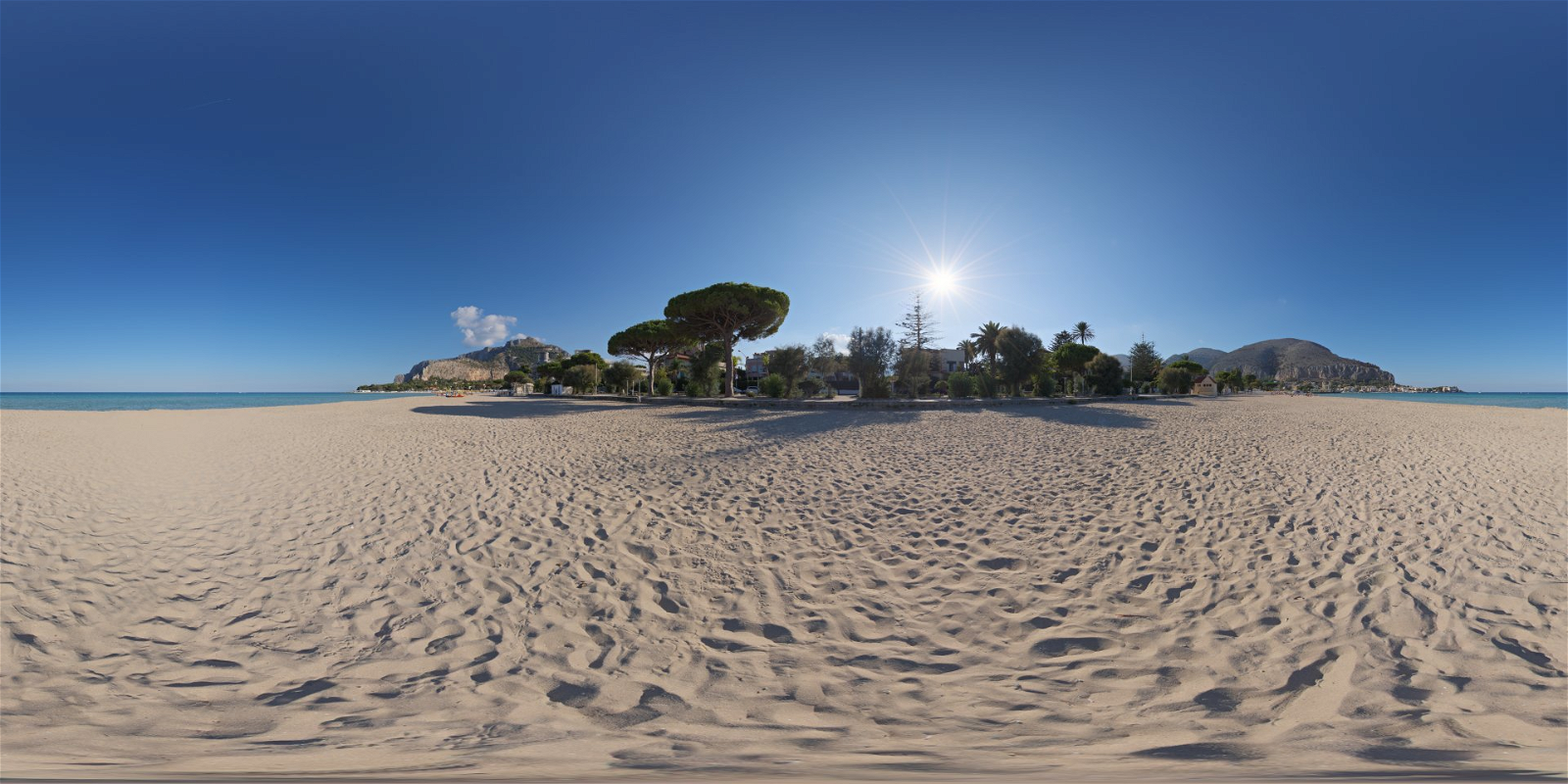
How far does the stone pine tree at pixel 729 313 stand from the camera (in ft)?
102

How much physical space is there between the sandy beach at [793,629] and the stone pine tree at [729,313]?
24.1 metres

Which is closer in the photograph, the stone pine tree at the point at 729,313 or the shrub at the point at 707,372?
the stone pine tree at the point at 729,313

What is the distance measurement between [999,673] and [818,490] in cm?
458

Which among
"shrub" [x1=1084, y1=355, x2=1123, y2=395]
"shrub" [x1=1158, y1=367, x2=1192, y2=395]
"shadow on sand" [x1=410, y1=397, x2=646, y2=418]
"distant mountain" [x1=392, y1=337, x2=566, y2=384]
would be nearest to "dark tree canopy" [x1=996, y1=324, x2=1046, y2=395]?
"shrub" [x1=1084, y1=355, x2=1123, y2=395]

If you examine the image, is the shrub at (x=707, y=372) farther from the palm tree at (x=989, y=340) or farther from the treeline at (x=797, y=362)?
the palm tree at (x=989, y=340)

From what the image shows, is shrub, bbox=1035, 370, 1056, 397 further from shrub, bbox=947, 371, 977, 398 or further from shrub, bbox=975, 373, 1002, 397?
shrub, bbox=947, 371, 977, 398

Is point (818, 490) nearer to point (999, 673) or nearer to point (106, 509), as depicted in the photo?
point (999, 673)

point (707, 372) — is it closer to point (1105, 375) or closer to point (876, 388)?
point (876, 388)

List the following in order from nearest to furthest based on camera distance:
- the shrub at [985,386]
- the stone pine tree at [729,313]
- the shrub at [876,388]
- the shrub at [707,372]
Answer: the stone pine tree at [729,313] → the shrub at [876,388] → the shrub at [985,386] → the shrub at [707,372]

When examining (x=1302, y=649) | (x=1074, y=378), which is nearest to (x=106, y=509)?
(x=1302, y=649)

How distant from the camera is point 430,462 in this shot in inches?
408

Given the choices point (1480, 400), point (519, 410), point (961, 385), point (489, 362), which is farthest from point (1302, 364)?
point (489, 362)

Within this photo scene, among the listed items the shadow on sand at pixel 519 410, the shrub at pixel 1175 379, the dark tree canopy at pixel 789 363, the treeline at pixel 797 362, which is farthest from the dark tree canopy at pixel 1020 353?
the shrub at pixel 1175 379

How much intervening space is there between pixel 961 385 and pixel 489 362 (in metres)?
176
